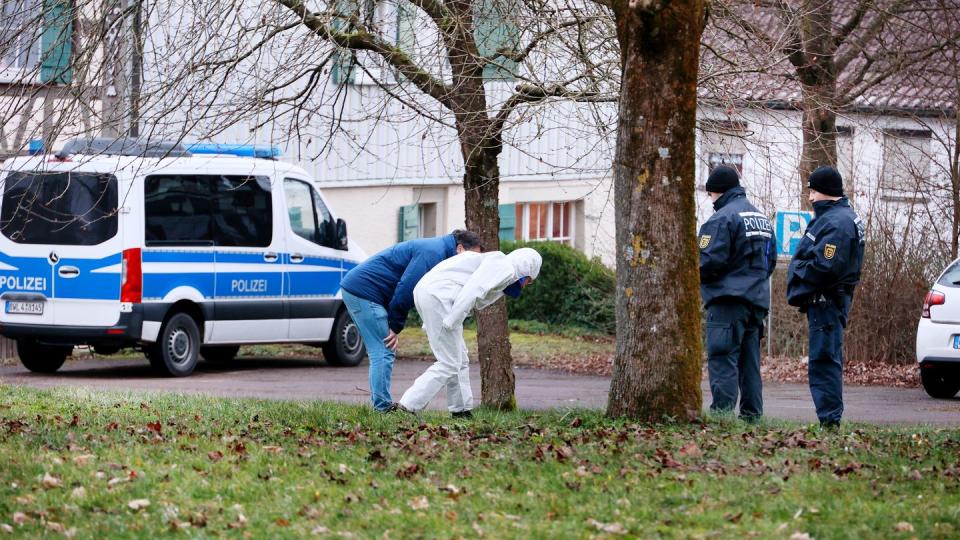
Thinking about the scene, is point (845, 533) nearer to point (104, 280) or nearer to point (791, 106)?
point (791, 106)

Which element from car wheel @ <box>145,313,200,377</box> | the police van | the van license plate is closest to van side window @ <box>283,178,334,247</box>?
the police van

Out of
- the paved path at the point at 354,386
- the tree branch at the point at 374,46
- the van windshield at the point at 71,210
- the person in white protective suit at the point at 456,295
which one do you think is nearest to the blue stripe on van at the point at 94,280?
the van windshield at the point at 71,210

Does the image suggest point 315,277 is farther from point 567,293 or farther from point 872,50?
point 872,50

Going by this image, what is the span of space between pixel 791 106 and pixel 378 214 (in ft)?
34.6

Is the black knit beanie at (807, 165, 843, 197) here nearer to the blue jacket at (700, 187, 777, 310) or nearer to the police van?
the blue jacket at (700, 187, 777, 310)

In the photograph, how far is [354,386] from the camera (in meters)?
15.1

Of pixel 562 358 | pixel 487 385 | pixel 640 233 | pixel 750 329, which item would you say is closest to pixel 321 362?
pixel 562 358

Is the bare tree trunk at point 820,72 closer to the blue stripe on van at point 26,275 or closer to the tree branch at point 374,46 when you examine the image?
the tree branch at point 374,46

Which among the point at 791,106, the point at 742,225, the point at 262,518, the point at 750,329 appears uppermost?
the point at 791,106

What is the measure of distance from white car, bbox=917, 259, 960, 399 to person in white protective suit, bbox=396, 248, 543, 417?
240 inches

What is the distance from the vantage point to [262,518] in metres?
6.22

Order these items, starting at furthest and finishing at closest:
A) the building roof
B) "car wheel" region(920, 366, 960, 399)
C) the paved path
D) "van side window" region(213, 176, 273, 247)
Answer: "van side window" region(213, 176, 273, 247)
"car wheel" region(920, 366, 960, 399)
the paved path
the building roof

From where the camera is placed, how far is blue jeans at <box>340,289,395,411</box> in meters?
10.1

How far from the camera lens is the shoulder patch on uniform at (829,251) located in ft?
30.5
